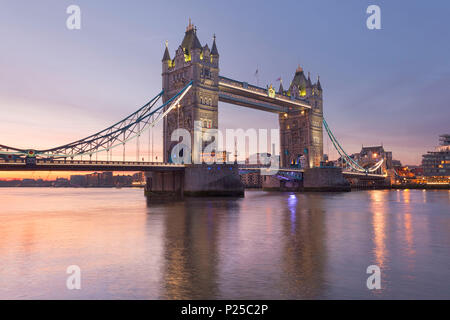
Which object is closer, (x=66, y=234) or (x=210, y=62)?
(x=66, y=234)

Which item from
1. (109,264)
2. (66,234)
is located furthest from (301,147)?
(109,264)

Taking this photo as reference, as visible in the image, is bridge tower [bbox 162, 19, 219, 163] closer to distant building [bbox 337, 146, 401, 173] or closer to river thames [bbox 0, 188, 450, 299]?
river thames [bbox 0, 188, 450, 299]

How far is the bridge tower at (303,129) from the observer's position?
77375mm

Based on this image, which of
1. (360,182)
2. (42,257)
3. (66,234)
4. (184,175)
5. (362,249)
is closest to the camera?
(42,257)

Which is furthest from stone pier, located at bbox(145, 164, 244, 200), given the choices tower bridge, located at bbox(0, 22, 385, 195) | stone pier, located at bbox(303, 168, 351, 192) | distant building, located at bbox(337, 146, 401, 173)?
distant building, located at bbox(337, 146, 401, 173)

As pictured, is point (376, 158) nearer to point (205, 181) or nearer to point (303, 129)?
point (303, 129)

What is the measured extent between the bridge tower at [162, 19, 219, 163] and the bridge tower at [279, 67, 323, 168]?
96.4 feet

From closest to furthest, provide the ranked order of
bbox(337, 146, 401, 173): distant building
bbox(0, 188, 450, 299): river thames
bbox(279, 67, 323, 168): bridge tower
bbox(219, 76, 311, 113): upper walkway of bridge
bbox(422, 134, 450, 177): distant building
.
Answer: bbox(0, 188, 450, 299): river thames → bbox(219, 76, 311, 113): upper walkway of bridge → bbox(279, 67, 323, 168): bridge tower → bbox(337, 146, 401, 173): distant building → bbox(422, 134, 450, 177): distant building

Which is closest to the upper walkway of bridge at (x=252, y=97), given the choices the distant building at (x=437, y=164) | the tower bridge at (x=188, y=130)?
the tower bridge at (x=188, y=130)

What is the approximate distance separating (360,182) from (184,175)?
9170 cm

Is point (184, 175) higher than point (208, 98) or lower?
lower

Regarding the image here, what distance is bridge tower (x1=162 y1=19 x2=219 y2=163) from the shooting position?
2037 inches
